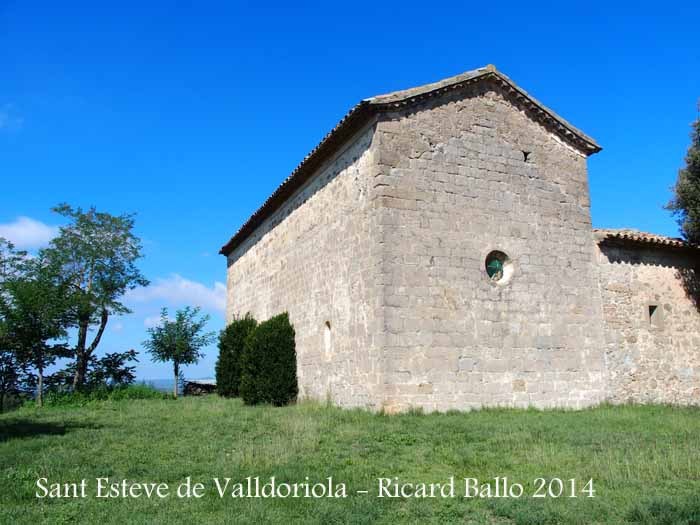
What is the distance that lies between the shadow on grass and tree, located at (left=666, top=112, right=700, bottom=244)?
14.9 metres

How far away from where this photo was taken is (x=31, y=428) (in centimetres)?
1074

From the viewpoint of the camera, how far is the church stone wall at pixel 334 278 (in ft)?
36.5

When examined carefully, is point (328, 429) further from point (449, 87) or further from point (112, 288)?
point (112, 288)

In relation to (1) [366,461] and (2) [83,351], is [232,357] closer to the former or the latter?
(2) [83,351]

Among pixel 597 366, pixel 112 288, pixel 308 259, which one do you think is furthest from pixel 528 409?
pixel 112 288

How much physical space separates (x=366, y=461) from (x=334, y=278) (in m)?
6.18

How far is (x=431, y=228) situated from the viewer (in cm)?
1140

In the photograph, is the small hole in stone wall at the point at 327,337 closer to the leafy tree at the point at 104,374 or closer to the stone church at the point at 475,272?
the stone church at the point at 475,272

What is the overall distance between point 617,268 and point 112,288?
1753cm

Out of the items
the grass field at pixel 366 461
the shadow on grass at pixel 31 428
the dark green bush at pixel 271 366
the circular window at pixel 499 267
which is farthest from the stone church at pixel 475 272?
the shadow on grass at pixel 31 428

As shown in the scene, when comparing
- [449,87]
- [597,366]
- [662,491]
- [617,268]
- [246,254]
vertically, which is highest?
[449,87]

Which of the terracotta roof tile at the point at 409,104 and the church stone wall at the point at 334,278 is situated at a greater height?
the terracotta roof tile at the point at 409,104

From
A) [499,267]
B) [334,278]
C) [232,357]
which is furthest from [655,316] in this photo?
[232,357]

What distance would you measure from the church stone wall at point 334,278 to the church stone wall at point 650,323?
6148mm
